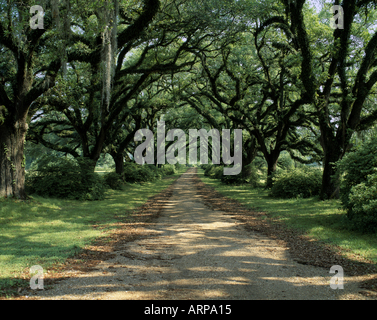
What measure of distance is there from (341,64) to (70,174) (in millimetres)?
13649

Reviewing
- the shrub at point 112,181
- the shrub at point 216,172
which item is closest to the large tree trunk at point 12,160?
the shrub at point 112,181

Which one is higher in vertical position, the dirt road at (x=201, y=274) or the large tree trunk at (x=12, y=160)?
the large tree trunk at (x=12, y=160)

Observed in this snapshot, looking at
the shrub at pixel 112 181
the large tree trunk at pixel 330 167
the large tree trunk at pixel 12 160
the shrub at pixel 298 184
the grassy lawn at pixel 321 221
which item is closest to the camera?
the grassy lawn at pixel 321 221

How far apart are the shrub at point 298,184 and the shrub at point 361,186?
5572 millimetres

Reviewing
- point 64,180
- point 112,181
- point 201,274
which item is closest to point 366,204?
point 201,274

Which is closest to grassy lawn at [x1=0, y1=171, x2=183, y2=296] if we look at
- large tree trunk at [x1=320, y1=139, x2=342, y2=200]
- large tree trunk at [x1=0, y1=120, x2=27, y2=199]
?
large tree trunk at [x1=0, y1=120, x2=27, y2=199]

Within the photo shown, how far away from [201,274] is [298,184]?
11.3m

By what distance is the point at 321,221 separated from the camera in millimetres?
8555

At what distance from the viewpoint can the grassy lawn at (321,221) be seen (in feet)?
19.9

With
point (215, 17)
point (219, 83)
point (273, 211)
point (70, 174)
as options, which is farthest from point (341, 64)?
point (70, 174)

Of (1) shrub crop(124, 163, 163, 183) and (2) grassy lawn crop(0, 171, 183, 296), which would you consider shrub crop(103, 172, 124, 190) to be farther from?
(2) grassy lawn crop(0, 171, 183, 296)

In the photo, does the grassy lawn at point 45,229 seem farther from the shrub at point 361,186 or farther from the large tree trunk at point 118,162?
the large tree trunk at point 118,162

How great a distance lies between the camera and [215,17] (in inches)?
451
